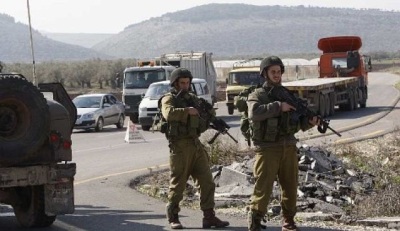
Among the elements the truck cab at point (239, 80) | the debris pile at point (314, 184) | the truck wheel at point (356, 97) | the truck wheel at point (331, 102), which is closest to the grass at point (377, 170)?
the debris pile at point (314, 184)

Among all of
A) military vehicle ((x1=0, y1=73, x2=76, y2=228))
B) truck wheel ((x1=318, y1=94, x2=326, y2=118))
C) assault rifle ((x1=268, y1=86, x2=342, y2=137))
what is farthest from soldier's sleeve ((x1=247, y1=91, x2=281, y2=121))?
truck wheel ((x1=318, y1=94, x2=326, y2=118))

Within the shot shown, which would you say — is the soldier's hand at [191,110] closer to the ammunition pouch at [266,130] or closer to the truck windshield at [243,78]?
the ammunition pouch at [266,130]

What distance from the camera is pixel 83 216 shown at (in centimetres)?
1063

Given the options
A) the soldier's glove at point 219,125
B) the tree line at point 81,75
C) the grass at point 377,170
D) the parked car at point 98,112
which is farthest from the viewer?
the tree line at point 81,75

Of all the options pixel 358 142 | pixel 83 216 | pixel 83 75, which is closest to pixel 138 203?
pixel 83 216

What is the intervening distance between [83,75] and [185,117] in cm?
8224

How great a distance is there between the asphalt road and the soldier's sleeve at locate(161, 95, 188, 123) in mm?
1241

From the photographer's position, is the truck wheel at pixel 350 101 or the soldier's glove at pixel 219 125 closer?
the soldier's glove at pixel 219 125

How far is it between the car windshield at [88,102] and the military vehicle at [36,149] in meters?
20.3

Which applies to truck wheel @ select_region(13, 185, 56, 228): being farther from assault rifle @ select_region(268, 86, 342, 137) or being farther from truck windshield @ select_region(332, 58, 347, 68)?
truck windshield @ select_region(332, 58, 347, 68)

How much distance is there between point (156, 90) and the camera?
1161 inches

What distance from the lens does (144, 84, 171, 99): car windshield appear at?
29.0 metres

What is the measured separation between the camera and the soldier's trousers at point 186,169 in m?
9.38

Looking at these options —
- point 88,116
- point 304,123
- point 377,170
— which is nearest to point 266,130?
point 304,123
